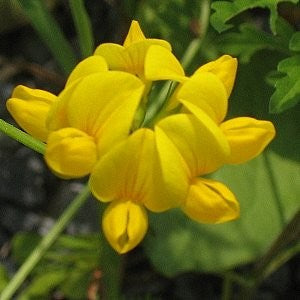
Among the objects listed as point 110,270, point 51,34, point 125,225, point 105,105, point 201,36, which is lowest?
point 110,270

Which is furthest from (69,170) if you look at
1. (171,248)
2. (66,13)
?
(66,13)

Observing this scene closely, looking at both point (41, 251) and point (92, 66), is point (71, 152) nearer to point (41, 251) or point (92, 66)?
point (92, 66)

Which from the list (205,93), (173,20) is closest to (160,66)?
(205,93)

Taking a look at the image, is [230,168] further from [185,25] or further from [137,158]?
[137,158]

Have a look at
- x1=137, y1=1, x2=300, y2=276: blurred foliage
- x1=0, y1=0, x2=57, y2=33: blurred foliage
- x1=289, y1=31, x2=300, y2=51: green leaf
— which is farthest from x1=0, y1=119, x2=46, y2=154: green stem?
x1=0, y1=0, x2=57, y2=33: blurred foliage

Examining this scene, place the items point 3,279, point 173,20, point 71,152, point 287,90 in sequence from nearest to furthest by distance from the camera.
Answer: point 71,152, point 287,90, point 3,279, point 173,20

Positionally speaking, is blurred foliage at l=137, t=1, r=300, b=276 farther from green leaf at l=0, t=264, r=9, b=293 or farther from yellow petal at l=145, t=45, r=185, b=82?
yellow petal at l=145, t=45, r=185, b=82
